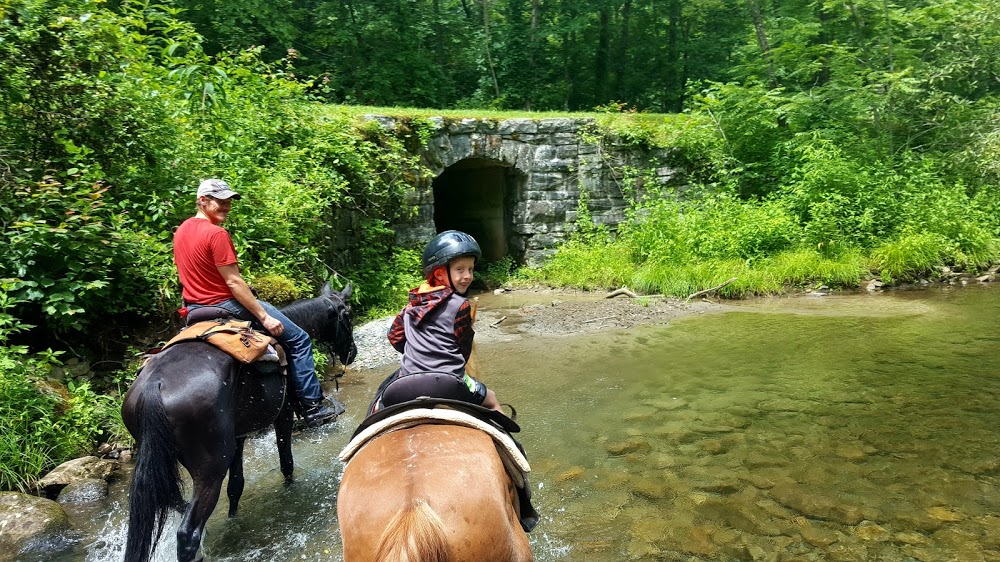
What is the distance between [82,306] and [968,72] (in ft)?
61.4

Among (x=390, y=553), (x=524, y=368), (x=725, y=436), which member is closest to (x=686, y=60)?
(x=524, y=368)

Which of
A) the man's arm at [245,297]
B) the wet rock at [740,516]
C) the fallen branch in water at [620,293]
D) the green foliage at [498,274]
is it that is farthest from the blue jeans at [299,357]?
the green foliage at [498,274]

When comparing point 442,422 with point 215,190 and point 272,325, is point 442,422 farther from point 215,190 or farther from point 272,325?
point 215,190

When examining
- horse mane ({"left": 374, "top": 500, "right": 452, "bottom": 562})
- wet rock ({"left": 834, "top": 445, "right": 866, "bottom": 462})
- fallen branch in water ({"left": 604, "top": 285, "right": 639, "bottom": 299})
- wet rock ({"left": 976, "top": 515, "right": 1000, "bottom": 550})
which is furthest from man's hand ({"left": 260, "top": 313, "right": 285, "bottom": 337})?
fallen branch in water ({"left": 604, "top": 285, "right": 639, "bottom": 299})

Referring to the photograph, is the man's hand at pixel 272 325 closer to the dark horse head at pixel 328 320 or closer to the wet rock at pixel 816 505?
the dark horse head at pixel 328 320

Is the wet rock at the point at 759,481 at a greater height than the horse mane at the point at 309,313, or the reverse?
the horse mane at the point at 309,313

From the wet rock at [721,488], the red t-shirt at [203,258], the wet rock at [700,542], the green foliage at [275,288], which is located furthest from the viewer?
the green foliage at [275,288]

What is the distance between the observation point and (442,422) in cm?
255

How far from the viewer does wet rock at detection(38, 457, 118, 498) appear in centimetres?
429

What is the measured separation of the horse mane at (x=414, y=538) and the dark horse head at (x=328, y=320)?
3201 mm

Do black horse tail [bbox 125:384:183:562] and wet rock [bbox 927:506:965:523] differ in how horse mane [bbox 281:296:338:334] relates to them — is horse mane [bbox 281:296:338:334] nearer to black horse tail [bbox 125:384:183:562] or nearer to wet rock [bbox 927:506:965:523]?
black horse tail [bbox 125:384:183:562]

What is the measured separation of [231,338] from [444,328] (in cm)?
169

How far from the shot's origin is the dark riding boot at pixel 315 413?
4.47 meters

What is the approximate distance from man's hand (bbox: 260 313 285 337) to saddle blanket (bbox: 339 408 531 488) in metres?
1.98
